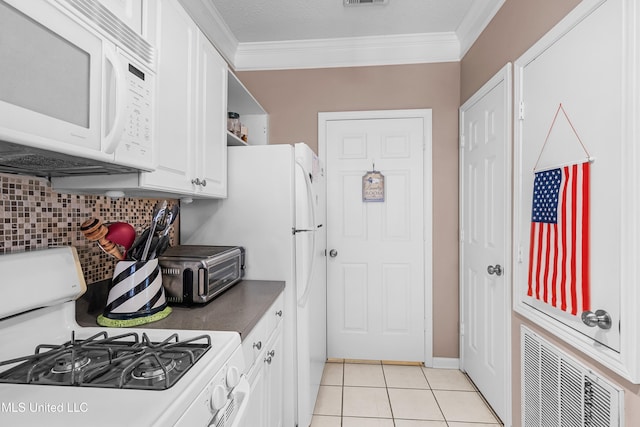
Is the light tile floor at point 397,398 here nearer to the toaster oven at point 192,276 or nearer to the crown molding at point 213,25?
the toaster oven at point 192,276

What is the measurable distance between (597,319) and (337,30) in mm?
2484

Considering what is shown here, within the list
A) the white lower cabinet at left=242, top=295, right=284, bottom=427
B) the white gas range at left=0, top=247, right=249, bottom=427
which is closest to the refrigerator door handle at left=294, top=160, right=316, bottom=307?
the white lower cabinet at left=242, top=295, right=284, bottom=427

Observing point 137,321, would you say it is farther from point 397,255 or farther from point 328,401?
point 397,255

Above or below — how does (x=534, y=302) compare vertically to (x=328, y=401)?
above

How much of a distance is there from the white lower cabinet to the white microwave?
0.78m

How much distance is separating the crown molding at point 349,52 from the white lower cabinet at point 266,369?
208 centimetres

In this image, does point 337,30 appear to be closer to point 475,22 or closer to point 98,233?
point 475,22

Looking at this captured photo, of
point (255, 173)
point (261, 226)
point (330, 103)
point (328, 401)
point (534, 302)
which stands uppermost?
point (330, 103)

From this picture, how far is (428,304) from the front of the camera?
281 centimetres

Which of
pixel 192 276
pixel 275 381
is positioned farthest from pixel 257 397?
pixel 192 276

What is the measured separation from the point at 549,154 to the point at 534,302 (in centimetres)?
72

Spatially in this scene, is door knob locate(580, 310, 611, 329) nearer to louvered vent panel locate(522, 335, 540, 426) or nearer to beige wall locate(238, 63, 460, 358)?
louvered vent panel locate(522, 335, 540, 426)

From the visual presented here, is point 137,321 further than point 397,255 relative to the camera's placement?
No

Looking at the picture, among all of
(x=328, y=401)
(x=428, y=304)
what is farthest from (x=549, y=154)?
(x=328, y=401)
